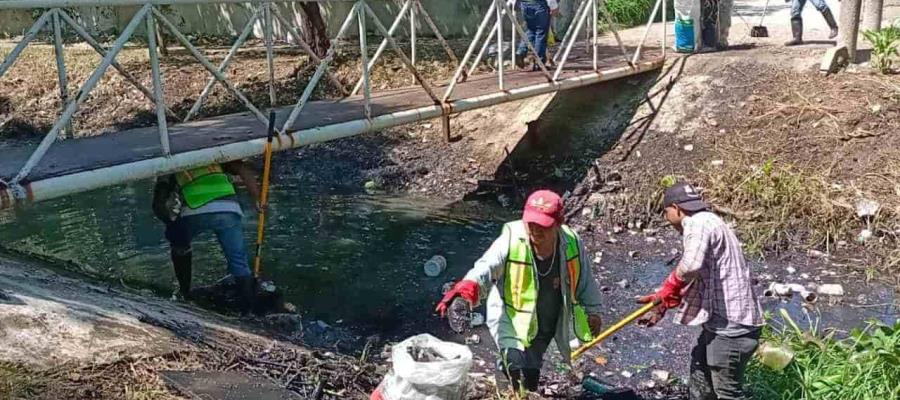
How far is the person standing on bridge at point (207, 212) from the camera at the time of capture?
5945mm

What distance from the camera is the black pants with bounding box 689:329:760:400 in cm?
423

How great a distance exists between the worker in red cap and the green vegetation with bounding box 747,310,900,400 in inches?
46.1

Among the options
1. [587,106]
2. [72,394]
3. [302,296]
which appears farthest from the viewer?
[587,106]

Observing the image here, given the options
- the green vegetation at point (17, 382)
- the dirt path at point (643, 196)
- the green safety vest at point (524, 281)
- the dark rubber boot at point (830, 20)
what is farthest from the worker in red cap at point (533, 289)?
the dark rubber boot at point (830, 20)

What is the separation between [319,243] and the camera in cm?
860

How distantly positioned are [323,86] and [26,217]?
4.75 m

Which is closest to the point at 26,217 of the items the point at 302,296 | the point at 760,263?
the point at 302,296

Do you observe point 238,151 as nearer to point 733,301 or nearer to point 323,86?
point 733,301

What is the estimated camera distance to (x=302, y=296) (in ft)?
23.3

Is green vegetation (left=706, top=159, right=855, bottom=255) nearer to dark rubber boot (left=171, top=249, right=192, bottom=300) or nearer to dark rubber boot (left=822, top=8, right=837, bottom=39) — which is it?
dark rubber boot (left=822, top=8, right=837, bottom=39)

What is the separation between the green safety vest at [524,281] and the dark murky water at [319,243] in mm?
2331

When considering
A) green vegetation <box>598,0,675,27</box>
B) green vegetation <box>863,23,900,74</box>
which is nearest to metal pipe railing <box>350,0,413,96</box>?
green vegetation <box>863,23,900,74</box>

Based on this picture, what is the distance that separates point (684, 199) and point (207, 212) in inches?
131

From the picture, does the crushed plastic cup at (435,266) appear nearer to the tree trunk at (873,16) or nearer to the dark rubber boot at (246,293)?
the dark rubber boot at (246,293)
